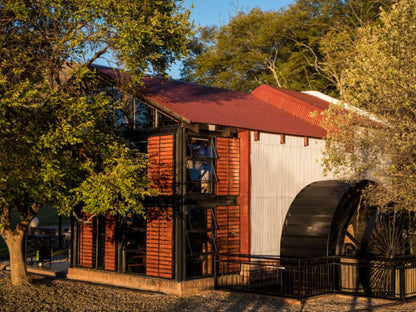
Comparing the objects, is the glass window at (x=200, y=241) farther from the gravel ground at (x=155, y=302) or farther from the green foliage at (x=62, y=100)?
the green foliage at (x=62, y=100)

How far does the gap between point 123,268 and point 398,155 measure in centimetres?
848

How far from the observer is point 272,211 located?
17.5m

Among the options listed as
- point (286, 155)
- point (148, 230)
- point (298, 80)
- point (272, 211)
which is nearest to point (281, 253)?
point (272, 211)

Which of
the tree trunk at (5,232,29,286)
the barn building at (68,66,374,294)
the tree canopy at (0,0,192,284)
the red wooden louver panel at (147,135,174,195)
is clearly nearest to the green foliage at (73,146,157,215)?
the tree canopy at (0,0,192,284)

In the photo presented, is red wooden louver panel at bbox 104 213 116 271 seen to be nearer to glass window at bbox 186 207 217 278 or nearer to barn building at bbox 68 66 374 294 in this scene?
barn building at bbox 68 66 374 294

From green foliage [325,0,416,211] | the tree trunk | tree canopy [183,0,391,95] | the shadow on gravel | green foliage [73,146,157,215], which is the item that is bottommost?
the shadow on gravel

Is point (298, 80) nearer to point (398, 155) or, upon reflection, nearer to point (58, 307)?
point (398, 155)

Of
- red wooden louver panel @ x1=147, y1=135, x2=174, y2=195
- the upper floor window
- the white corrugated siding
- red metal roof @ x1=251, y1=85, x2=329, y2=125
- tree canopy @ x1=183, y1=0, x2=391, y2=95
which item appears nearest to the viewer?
red wooden louver panel @ x1=147, y1=135, x2=174, y2=195

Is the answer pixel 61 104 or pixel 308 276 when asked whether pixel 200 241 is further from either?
pixel 61 104

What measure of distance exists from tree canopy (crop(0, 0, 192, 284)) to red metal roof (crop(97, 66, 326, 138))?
1591 millimetres

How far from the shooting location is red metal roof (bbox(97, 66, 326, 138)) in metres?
15.7

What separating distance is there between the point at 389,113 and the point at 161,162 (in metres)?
6.24

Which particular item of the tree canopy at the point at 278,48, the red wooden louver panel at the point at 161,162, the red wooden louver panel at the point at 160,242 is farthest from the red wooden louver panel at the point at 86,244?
the tree canopy at the point at 278,48

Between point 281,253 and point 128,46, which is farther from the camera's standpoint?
point 281,253
